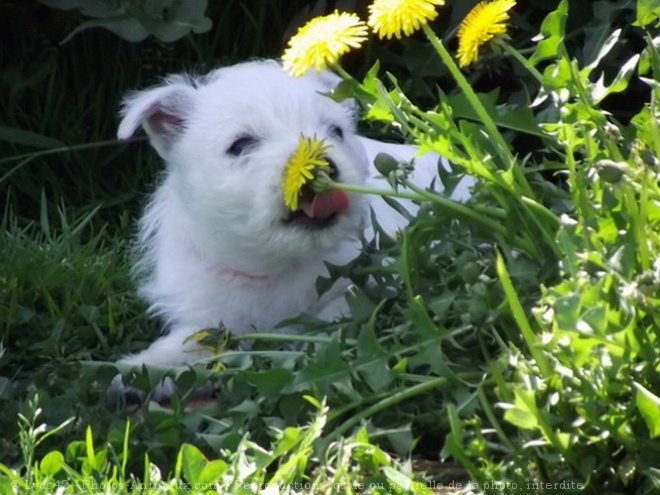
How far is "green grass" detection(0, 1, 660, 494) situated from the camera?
2049 millimetres

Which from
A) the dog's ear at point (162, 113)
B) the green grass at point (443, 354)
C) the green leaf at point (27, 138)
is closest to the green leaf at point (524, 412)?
the green grass at point (443, 354)

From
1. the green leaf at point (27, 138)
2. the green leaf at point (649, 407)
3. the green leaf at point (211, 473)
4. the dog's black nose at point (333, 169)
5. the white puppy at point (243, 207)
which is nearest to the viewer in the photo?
the green leaf at point (649, 407)

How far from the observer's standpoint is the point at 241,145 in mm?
3186

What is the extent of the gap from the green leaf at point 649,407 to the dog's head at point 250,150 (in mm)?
1165

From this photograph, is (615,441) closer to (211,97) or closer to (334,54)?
(334,54)

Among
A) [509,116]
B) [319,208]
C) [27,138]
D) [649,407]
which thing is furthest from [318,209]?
[27,138]

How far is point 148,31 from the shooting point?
4055 millimetres

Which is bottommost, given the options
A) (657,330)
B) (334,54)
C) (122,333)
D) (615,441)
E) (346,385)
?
(122,333)

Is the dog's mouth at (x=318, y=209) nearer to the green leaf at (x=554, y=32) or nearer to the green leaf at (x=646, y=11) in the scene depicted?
the green leaf at (x=554, y=32)

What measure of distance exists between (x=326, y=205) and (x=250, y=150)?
252 millimetres

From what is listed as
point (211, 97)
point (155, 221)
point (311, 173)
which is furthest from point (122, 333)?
point (311, 173)

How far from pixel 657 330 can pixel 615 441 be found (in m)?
0.20

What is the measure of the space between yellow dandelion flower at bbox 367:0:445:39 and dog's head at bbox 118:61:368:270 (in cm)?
64

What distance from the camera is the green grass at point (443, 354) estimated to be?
2.05 m
